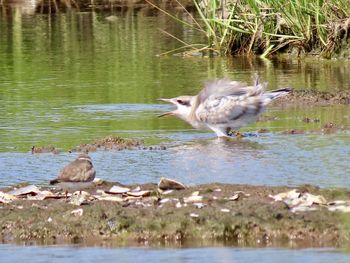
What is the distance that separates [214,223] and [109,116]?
18.8 ft

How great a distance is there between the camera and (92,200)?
286 inches

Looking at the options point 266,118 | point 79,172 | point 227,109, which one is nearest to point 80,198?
point 79,172

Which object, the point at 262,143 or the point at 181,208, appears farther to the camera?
the point at 262,143

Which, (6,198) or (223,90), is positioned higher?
(223,90)

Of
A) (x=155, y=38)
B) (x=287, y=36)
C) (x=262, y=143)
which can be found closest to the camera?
(x=262, y=143)

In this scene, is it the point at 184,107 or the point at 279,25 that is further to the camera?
the point at 279,25

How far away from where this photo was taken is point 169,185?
7.56 meters

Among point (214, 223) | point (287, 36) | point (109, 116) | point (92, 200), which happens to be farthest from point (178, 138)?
point (287, 36)

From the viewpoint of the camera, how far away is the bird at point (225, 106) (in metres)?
10.3

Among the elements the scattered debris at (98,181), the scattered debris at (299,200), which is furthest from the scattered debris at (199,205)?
the scattered debris at (98,181)

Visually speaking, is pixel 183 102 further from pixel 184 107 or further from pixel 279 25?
pixel 279 25

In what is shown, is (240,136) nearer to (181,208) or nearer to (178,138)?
(178,138)

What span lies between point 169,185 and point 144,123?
4.06 m

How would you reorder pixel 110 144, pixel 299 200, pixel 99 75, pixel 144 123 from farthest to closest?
1. pixel 99 75
2. pixel 144 123
3. pixel 110 144
4. pixel 299 200
